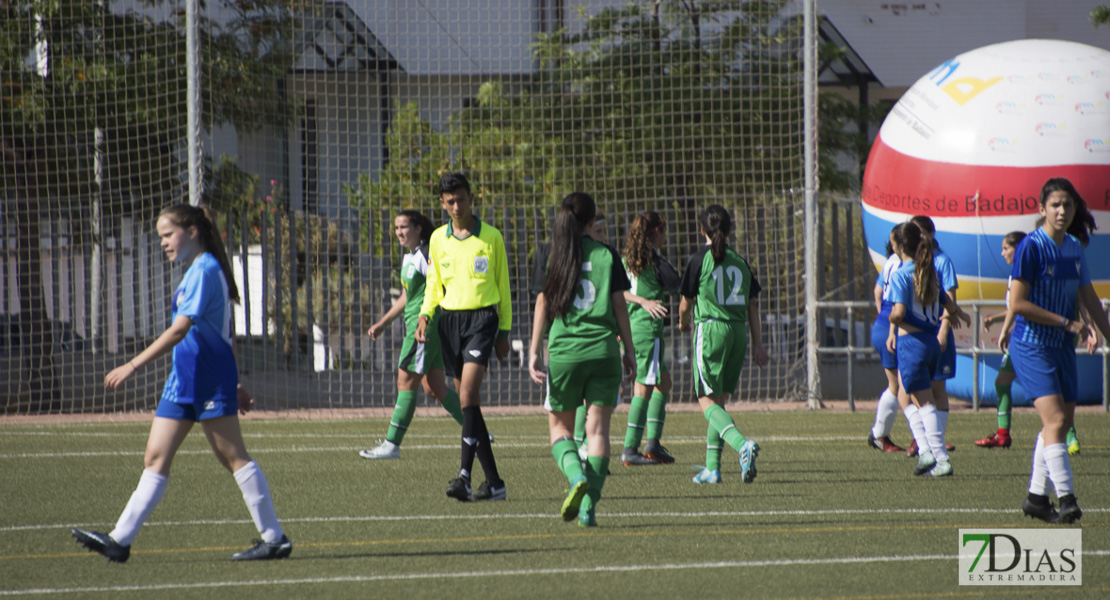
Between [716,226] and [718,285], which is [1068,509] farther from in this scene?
[716,226]

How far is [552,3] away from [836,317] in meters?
6.91

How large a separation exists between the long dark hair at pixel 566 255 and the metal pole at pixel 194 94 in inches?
327

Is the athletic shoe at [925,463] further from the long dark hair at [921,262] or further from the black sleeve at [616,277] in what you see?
the black sleeve at [616,277]

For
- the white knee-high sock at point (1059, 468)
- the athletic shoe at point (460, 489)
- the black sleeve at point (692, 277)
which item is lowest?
the athletic shoe at point (460, 489)

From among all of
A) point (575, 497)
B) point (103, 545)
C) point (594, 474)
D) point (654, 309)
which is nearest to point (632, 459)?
point (654, 309)

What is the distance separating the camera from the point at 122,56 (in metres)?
15.8

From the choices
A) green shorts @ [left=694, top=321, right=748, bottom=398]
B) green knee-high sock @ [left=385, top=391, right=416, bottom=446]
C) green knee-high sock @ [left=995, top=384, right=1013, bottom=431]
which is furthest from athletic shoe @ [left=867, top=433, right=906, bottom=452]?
green knee-high sock @ [left=385, top=391, right=416, bottom=446]

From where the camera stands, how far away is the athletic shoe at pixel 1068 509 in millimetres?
6312

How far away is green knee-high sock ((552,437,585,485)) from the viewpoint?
20.6 feet

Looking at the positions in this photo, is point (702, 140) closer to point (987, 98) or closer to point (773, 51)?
point (773, 51)

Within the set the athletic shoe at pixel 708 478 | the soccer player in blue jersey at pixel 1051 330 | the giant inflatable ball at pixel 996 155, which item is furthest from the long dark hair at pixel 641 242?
the giant inflatable ball at pixel 996 155

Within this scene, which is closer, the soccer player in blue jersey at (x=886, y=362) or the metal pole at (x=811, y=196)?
the soccer player in blue jersey at (x=886, y=362)

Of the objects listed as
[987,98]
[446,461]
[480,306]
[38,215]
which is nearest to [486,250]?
[480,306]

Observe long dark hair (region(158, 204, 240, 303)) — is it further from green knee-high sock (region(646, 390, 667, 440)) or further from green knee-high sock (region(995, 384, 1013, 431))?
green knee-high sock (region(995, 384, 1013, 431))
